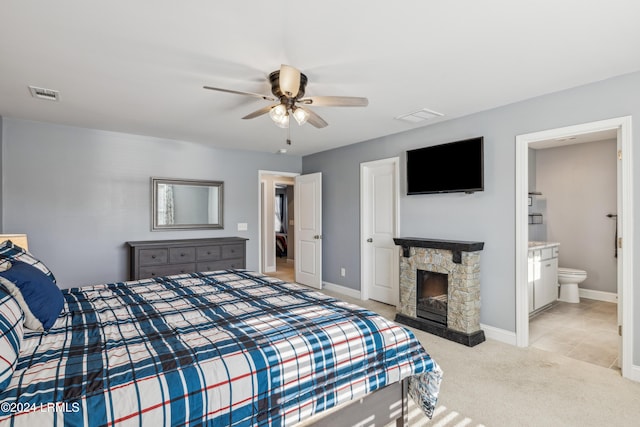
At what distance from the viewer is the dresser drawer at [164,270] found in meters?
4.13

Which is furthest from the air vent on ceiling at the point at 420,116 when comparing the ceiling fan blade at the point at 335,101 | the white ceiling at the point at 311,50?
the ceiling fan blade at the point at 335,101

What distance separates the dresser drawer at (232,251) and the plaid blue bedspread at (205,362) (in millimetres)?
2447

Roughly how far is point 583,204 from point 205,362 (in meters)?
5.87

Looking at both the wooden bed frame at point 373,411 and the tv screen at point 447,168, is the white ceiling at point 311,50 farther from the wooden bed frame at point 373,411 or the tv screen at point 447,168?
the wooden bed frame at point 373,411

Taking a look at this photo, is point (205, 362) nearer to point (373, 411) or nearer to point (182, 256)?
point (373, 411)

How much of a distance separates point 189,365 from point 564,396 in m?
2.63

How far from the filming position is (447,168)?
3.75 metres

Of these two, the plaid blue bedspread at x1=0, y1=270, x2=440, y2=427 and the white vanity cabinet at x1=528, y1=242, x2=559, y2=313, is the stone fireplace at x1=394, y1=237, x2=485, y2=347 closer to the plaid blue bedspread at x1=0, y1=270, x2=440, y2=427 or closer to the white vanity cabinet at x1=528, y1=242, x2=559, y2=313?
the white vanity cabinet at x1=528, y1=242, x2=559, y2=313

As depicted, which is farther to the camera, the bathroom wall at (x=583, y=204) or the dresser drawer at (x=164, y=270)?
the bathroom wall at (x=583, y=204)

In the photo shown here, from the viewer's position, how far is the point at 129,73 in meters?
2.55

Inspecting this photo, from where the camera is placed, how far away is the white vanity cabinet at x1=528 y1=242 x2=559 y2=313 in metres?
4.06

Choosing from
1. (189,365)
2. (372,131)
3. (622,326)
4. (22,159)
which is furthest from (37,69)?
(622,326)

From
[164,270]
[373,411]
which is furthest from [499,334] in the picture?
[164,270]

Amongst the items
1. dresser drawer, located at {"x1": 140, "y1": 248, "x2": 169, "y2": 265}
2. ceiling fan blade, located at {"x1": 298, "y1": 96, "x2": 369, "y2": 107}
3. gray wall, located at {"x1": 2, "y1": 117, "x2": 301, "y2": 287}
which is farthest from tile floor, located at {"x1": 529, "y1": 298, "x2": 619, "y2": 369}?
gray wall, located at {"x1": 2, "y1": 117, "x2": 301, "y2": 287}
